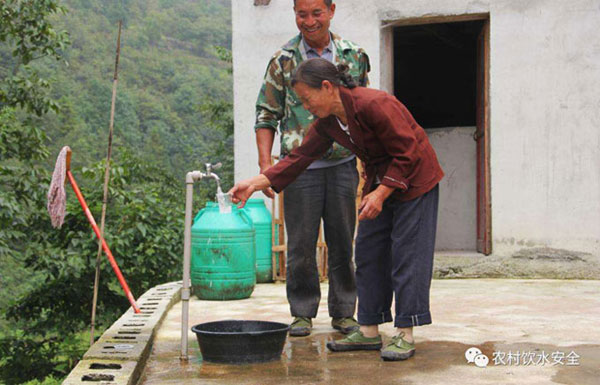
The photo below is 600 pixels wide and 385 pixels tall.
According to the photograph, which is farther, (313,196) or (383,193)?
(313,196)

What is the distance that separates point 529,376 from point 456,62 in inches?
360

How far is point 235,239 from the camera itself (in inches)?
208

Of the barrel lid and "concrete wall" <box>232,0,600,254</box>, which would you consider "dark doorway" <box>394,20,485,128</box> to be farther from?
the barrel lid

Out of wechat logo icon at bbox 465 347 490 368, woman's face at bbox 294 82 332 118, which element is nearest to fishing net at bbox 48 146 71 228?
woman's face at bbox 294 82 332 118

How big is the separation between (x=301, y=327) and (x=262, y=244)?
2.72 meters

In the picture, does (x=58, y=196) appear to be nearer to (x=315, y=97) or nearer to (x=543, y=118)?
(x=315, y=97)

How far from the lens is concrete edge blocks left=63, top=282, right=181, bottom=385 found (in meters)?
2.73

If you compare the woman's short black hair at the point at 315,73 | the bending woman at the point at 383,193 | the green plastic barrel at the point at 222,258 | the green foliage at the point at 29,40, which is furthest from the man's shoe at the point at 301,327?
the green foliage at the point at 29,40

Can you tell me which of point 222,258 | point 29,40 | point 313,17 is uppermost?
point 29,40

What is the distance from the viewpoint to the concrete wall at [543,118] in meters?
6.34

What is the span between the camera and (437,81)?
1156 centimetres

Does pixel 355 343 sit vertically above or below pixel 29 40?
below

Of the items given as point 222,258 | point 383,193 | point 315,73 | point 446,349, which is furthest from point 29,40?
point 446,349

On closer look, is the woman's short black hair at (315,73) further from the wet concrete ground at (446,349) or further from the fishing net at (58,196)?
the fishing net at (58,196)
